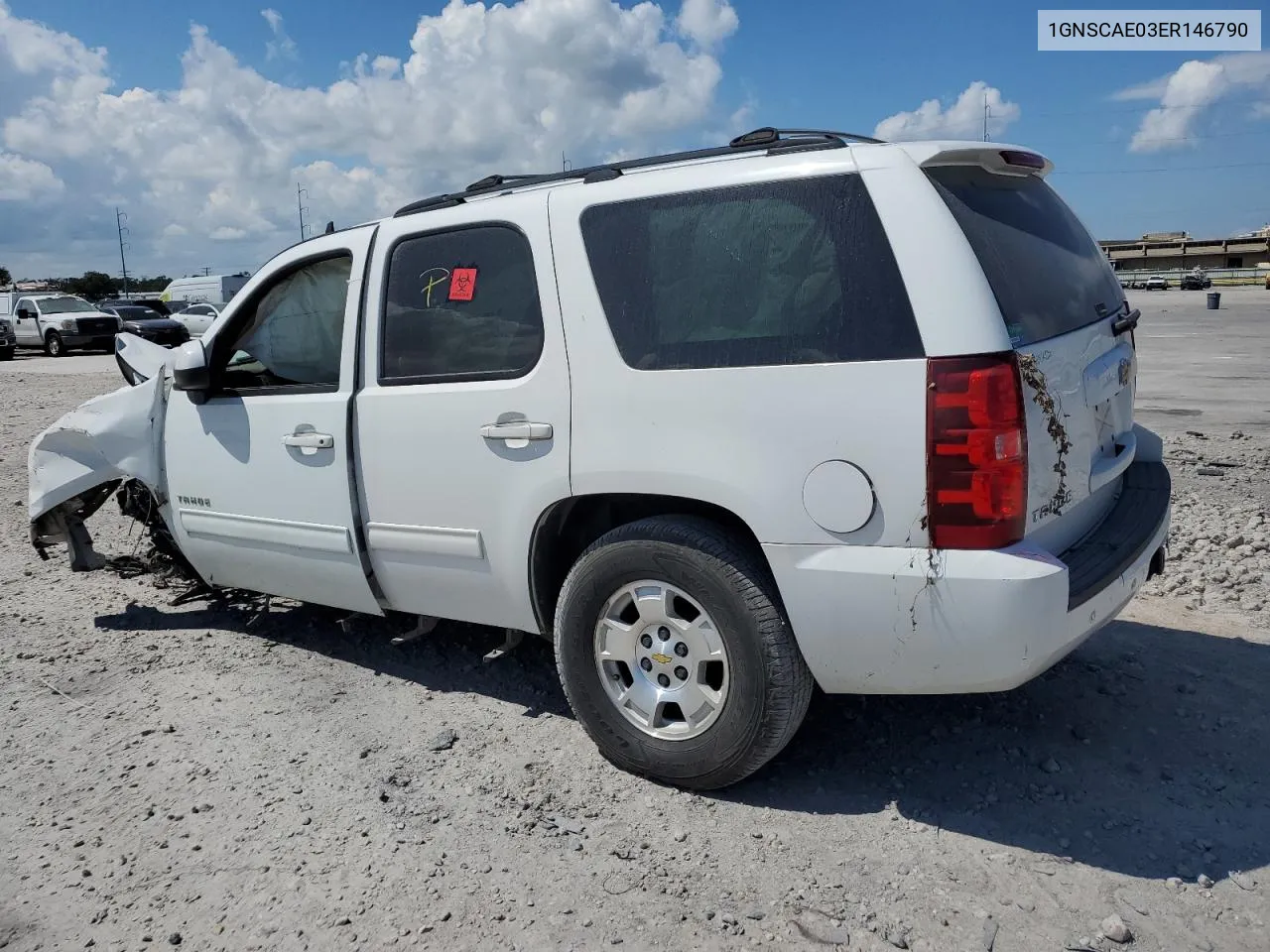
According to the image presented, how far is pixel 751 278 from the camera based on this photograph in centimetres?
305

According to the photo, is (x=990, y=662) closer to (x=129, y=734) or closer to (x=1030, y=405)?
(x=1030, y=405)

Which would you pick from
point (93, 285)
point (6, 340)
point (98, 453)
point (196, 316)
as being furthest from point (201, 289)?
point (93, 285)

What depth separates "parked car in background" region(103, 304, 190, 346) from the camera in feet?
97.1

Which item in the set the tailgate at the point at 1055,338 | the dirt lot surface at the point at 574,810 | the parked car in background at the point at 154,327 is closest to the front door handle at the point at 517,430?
the dirt lot surface at the point at 574,810

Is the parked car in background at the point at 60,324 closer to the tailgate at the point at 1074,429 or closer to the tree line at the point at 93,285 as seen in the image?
the tailgate at the point at 1074,429

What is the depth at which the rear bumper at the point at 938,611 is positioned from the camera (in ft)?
8.81

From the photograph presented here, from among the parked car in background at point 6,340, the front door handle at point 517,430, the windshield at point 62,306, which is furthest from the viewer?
the windshield at point 62,306

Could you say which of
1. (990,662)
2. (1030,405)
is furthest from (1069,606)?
(1030,405)

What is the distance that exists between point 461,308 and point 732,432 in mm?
1287

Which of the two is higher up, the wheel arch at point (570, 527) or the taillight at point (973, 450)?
the taillight at point (973, 450)

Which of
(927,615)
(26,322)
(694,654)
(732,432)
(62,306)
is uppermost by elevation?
(62,306)

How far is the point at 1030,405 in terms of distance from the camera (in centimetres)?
279

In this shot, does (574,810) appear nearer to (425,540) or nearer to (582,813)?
(582,813)

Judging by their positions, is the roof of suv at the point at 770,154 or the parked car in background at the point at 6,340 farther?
the parked car in background at the point at 6,340
